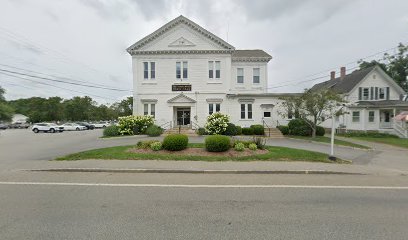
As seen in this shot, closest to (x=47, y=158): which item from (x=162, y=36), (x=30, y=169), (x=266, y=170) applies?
(x=30, y=169)

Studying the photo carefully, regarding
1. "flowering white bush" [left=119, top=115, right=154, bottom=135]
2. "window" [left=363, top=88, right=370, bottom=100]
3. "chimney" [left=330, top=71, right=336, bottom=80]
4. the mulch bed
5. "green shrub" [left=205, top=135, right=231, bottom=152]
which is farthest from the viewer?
"chimney" [left=330, top=71, right=336, bottom=80]

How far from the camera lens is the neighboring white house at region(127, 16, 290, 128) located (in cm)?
2555

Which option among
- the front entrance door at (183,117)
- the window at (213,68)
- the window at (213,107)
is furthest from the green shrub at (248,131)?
the window at (213,68)

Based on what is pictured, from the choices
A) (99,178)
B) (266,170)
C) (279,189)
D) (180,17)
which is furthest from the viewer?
(180,17)

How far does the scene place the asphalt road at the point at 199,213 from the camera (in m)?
3.78

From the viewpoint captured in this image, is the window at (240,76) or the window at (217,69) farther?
the window at (240,76)

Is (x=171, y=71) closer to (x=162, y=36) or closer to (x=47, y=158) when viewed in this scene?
(x=162, y=36)

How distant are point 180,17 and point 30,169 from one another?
2236 cm

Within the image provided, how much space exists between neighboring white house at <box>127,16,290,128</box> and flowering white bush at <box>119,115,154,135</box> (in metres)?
3.00

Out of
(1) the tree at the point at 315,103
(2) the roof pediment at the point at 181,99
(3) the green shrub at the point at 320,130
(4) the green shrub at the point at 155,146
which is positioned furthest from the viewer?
(2) the roof pediment at the point at 181,99

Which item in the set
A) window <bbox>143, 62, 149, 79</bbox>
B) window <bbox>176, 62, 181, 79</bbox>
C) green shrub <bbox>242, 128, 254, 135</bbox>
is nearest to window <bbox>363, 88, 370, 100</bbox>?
green shrub <bbox>242, 128, 254, 135</bbox>

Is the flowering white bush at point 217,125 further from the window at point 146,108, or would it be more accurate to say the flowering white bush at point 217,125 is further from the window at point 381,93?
the window at point 381,93

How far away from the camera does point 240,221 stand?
4.23 m

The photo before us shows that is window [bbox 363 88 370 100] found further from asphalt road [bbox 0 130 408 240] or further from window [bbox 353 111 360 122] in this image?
asphalt road [bbox 0 130 408 240]
